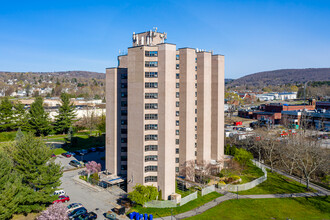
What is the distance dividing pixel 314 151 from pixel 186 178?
2757cm

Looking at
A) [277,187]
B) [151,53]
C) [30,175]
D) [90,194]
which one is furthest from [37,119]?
[277,187]

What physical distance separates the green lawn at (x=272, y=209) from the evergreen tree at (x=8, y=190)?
20797 mm

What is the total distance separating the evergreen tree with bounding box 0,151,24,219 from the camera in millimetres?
25234

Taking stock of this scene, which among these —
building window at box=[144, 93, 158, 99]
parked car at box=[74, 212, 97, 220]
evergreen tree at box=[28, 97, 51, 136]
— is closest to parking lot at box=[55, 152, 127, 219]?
parked car at box=[74, 212, 97, 220]

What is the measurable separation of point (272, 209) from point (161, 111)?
2145 centimetres

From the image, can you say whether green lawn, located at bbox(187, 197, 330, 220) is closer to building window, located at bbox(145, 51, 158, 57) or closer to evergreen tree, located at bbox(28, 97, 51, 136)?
building window, located at bbox(145, 51, 158, 57)

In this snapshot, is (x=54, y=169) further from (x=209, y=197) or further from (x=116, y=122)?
(x=209, y=197)

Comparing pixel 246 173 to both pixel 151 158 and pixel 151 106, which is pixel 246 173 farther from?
pixel 151 106

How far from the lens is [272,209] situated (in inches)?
1419

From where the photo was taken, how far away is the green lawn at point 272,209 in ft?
111

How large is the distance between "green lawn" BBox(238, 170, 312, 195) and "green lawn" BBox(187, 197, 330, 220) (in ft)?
10.0

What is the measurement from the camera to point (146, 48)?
1442 inches

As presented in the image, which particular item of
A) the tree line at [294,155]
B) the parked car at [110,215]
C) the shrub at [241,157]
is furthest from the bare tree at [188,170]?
the tree line at [294,155]

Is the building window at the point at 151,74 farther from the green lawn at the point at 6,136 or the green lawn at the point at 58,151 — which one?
the green lawn at the point at 6,136
